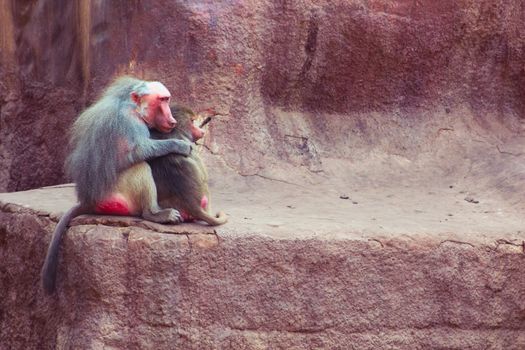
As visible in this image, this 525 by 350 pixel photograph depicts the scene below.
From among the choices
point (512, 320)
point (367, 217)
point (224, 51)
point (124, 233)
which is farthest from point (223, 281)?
point (224, 51)

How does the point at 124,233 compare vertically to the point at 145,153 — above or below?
below

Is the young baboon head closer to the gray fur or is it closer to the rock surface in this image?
the gray fur

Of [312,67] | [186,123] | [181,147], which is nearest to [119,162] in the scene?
[181,147]

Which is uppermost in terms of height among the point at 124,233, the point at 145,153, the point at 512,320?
the point at 145,153

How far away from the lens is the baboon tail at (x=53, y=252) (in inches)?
169

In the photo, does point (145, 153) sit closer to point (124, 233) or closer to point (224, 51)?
point (124, 233)

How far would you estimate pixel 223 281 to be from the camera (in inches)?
169

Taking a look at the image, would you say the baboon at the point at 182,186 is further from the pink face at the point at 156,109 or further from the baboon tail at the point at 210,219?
the pink face at the point at 156,109

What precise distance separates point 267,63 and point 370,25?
2.13 feet

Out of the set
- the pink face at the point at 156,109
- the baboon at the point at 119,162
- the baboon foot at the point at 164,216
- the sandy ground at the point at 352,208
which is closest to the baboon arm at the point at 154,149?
the baboon at the point at 119,162

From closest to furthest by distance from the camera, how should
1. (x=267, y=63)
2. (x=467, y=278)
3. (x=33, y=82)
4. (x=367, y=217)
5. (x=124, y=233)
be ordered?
(x=124, y=233)
(x=467, y=278)
(x=367, y=217)
(x=267, y=63)
(x=33, y=82)

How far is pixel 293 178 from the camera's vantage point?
5.74m

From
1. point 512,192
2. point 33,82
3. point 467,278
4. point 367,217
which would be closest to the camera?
point 467,278

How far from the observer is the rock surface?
428cm
